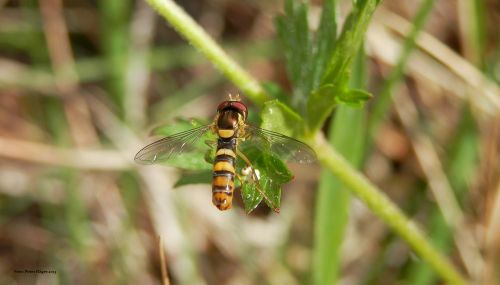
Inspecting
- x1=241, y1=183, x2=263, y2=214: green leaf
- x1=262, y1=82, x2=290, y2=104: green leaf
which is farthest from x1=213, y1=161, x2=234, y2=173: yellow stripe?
x1=262, y1=82, x2=290, y2=104: green leaf

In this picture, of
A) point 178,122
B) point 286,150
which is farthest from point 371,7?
point 178,122

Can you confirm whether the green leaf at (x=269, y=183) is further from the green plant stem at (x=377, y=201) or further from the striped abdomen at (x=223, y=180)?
the green plant stem at (x=377, y=201)

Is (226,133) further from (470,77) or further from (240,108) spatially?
(470,77)

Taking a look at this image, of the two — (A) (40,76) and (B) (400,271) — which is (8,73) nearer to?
(A) (40,76)

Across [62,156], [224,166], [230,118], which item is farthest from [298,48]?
[62,156]

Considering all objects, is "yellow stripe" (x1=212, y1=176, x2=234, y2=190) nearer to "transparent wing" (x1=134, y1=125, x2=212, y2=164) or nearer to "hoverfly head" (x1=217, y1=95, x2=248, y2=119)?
"transparent wing" (x1=134, y1=125, x2=212, y2=164)

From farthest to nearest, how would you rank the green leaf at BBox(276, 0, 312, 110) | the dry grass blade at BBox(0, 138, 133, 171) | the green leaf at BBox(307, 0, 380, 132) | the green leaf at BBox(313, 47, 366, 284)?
the dry grass blade at BBox(0, 138, 133, 171), the green leaf at BBox(313, 47, 366, 284), the green leaf at BBox(276, 0, 312, 110), the green leaf at BBox(307, 0, 380, 132)
